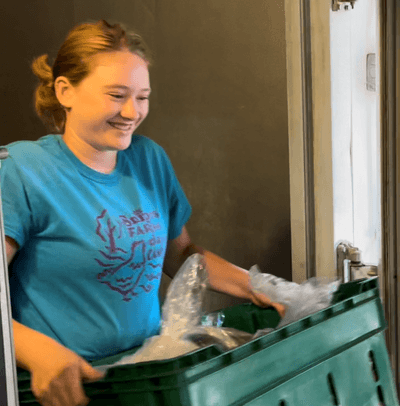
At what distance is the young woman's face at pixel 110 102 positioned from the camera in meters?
1.05

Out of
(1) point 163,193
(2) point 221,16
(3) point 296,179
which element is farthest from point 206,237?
(2) point 221,16

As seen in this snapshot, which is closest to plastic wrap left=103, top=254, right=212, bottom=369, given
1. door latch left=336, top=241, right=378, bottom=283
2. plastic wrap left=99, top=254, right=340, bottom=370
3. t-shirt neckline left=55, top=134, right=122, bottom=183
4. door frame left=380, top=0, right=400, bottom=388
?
plastic wrap left=99, top=254, right=340, bottom=370

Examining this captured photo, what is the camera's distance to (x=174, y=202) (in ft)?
4.28

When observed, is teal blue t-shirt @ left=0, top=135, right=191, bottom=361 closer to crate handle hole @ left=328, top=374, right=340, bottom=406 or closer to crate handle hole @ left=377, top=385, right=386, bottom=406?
crate handle hole @ left=328, top=374, right=340, bottom=406

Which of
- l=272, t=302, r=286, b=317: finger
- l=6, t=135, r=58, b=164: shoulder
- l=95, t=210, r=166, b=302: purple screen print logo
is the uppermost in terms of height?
l=6, t=135, r=58, b=164: shoulder

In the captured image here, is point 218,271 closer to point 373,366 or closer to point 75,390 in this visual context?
point 373,366

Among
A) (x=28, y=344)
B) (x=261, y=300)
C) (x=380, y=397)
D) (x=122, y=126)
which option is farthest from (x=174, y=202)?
(x=380, y=397)

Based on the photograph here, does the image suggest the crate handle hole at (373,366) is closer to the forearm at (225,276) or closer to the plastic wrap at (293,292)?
the plastic wrap at (293,292)

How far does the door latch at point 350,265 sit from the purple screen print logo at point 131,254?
0.74 meters

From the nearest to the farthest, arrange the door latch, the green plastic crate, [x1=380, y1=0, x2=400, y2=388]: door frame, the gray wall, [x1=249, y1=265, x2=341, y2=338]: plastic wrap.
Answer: the green plastic crate, the gray wall, [x1=249, y1=265, x2=341, y2=338]: plastic wrap, the door latch, [x1=380, y1=0, x2=400, y2=388]: door frame

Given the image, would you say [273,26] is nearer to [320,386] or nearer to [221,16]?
[221,16]

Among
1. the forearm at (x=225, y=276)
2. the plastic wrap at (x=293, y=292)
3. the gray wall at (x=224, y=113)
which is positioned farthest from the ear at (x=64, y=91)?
the plastic wrap at (x=293, y=292)

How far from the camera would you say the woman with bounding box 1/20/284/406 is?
97 centimetres

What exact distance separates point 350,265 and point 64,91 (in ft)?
3.55
